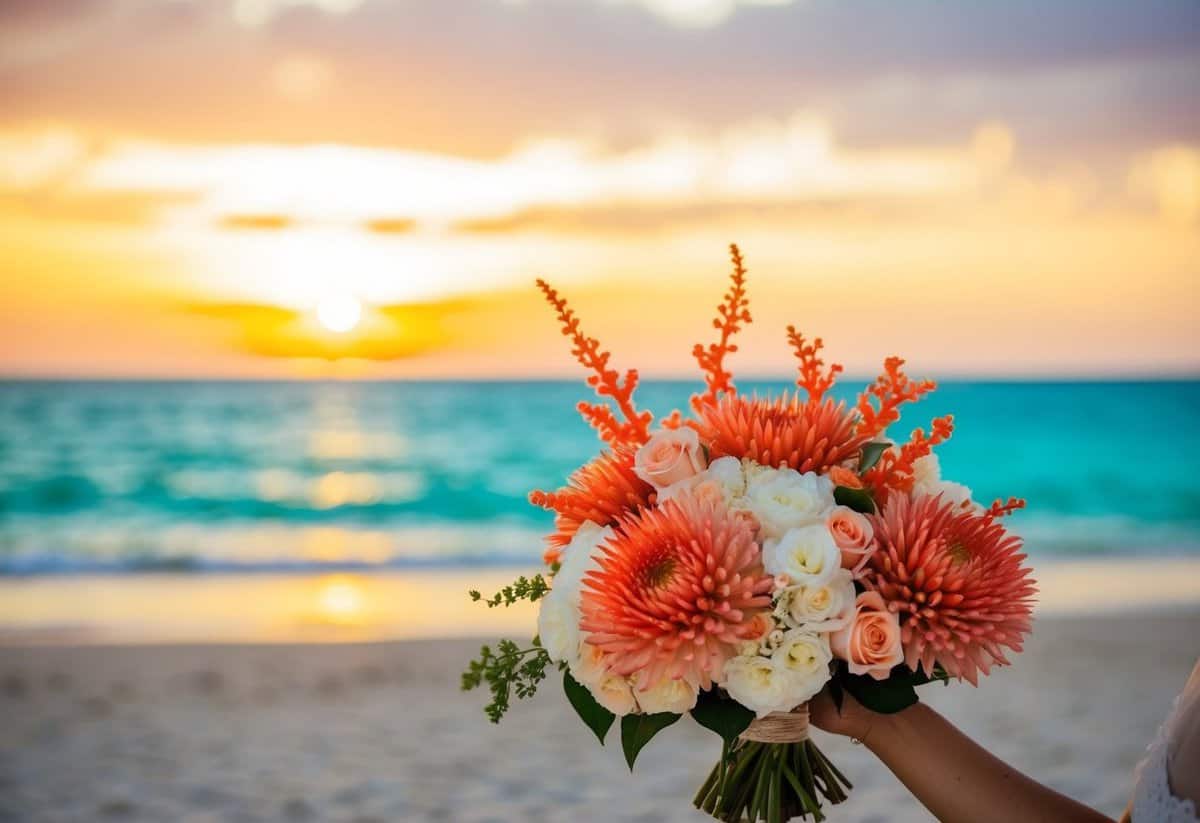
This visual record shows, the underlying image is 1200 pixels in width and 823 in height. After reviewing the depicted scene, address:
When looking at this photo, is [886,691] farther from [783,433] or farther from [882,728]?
[783,433]

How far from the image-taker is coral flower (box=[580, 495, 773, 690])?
1.61m

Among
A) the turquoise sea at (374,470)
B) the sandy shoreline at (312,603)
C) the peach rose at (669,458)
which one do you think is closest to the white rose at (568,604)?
the peach rose at (669,458)

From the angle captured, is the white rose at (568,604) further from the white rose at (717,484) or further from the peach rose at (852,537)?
the peach rose at (852,537)

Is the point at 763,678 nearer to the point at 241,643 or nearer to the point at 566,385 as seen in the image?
Answer: the point at 241,643

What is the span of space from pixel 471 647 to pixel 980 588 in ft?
21.4

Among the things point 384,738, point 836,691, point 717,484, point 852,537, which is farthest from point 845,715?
point 384,738

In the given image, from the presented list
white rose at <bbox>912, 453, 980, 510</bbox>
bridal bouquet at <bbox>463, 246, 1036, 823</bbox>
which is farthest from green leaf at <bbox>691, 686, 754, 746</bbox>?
white rose at <bbox>912, 453, 980, 510</bbox>

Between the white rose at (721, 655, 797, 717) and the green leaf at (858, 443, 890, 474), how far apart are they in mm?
337

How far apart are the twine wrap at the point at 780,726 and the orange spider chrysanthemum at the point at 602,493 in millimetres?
372

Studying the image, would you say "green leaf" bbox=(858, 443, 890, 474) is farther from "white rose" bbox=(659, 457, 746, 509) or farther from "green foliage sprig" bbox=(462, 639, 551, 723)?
"green foliage sprig" bbox=(462, 639, 551, 723)

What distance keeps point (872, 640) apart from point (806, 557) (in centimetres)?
14

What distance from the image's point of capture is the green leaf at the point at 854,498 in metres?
1.73

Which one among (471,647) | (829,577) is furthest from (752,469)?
(471,647)

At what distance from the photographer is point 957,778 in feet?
5.92
